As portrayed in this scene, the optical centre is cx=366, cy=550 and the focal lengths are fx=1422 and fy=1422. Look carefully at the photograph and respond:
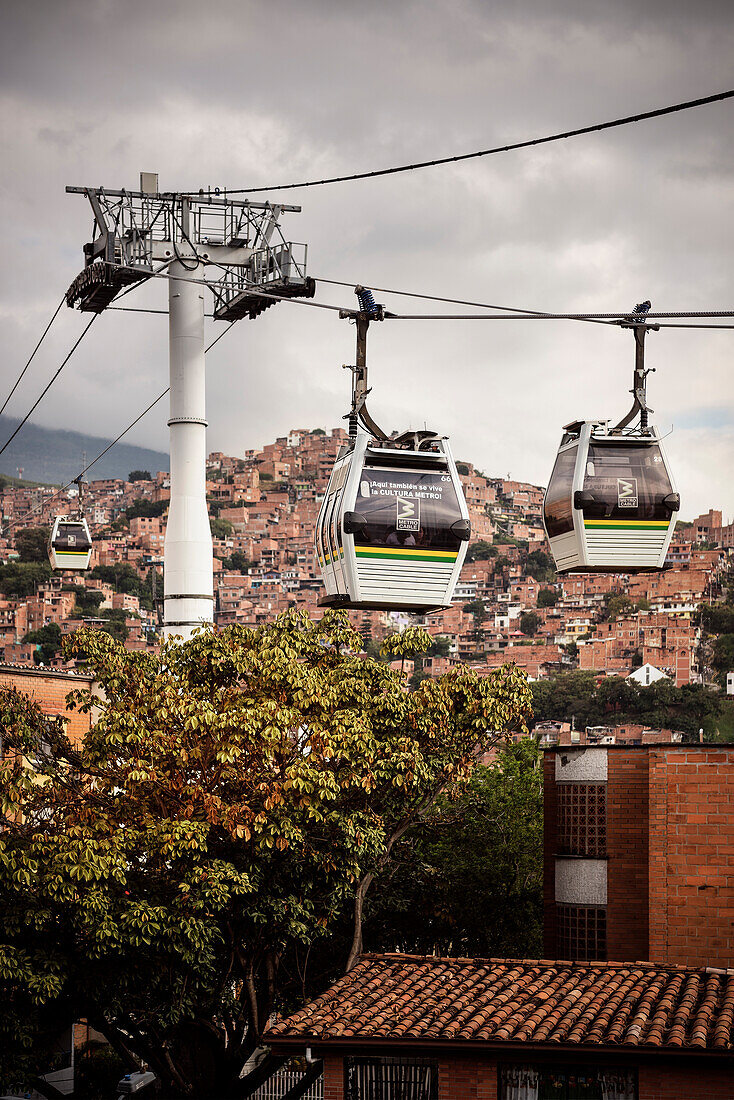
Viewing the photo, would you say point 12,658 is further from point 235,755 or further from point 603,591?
point 235,755

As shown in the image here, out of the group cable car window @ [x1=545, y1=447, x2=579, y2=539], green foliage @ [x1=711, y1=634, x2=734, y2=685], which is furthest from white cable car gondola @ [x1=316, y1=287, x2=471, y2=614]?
green foliage @ [x1=711, y1=634, x2=734, y2=685]

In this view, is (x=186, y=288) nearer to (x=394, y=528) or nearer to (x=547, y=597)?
(x=394, y=528)

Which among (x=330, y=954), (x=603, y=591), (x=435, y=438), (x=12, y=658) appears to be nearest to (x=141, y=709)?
(x=330, y=954)

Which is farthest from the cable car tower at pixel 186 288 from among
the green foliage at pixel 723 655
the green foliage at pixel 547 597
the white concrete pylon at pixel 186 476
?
the green foliage at pixel 547 597

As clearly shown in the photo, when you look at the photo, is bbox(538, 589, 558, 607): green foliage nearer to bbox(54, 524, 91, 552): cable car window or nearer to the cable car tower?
bbox(54, 524, 91, 552): cable car window

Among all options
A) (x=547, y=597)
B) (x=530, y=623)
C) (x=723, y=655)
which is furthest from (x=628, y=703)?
(x=547, y=597)
